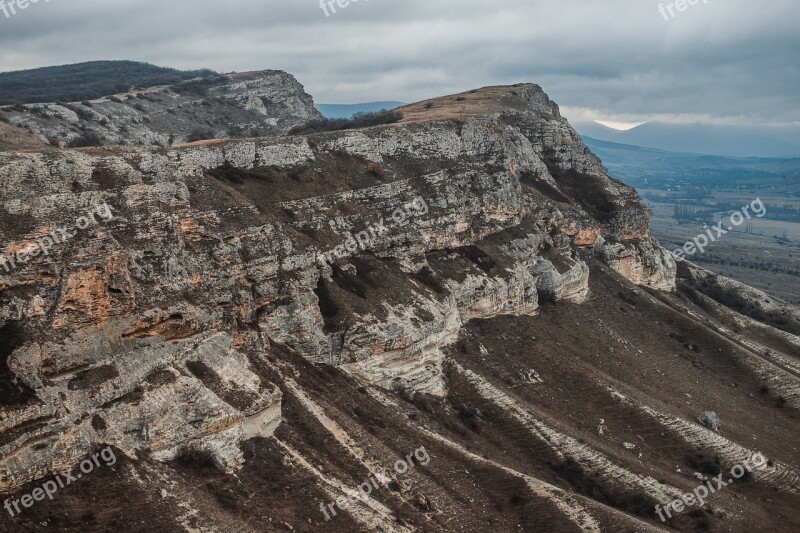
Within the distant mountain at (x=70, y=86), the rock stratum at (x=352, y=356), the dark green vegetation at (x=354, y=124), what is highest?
the distant mountain at (x=70, y=86)

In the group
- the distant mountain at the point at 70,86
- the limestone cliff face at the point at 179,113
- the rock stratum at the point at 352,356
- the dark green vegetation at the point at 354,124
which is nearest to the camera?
the rock stratum at the point at 352,356

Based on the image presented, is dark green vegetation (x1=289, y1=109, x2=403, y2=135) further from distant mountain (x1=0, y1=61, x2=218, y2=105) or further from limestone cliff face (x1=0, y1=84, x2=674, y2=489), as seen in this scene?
distant mountain (x1=0, y1=61, x2=218, y2=105)

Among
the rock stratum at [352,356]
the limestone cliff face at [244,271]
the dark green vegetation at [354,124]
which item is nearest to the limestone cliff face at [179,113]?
the dark green vegetation at [354,124]

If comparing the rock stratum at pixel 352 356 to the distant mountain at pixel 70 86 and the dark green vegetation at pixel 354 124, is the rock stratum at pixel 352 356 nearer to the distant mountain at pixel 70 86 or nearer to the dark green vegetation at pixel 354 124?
the dark green vegetation at pixel 354 124

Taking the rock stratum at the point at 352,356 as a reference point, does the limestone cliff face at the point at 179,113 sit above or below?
above

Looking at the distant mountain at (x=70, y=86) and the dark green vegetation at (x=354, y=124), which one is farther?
the distant mountain at (x=70, y=86)

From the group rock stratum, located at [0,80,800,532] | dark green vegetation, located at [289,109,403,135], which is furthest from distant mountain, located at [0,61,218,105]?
rock stratum, located at [0,80,800,532]

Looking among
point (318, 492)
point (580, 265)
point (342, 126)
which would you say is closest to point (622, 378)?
point (580, 265)
